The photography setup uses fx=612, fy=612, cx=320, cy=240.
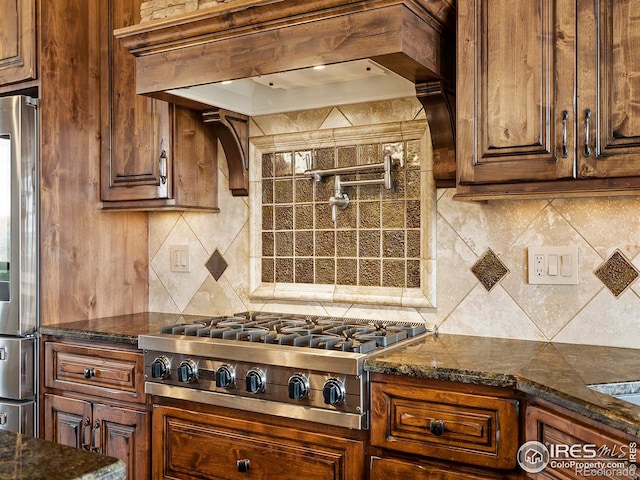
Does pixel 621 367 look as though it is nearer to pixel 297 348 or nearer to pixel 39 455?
pixel 297 348

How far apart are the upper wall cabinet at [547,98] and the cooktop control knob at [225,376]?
0.91 m

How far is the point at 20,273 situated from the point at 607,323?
86.5 inches

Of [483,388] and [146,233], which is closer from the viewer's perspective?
[483,388]

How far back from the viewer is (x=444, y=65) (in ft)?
6.48

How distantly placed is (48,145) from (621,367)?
224 cm

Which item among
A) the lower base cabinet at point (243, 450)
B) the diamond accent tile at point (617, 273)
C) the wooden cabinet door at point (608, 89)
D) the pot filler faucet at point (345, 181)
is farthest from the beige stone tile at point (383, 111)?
the lower base cabinet at point (243, 450)

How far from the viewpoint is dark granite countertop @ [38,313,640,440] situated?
4.29 ft

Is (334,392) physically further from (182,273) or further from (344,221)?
(182,273)

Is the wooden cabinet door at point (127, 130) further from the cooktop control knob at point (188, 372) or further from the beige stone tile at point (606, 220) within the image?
the beige stone tile at point (606, 220)

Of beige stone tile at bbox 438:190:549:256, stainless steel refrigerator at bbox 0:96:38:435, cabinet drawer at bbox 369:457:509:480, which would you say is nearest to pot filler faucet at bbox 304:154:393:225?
beige stone tile at bbox 438:190:549:256

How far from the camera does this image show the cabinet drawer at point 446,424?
156cm

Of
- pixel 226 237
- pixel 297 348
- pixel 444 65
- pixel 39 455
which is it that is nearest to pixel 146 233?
pixel 226 237

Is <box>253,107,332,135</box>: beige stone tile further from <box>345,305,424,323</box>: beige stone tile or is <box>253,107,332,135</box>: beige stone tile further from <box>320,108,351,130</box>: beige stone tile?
<box>345,305,424,323</box>: beige stone tile

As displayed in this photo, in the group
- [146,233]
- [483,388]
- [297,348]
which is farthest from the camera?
[146,233]
